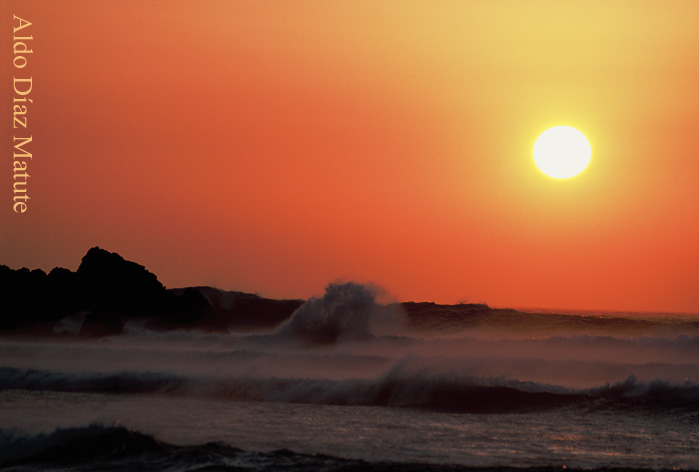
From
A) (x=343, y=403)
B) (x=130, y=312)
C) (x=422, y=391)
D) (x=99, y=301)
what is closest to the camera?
(x=343, y=403)

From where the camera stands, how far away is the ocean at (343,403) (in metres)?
11.6

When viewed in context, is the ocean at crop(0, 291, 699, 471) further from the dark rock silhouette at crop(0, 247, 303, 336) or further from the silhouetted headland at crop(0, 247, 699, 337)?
the silhouetted headland at crop(0, 247, 699, 337)

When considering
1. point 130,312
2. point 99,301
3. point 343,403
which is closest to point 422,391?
point 343,403

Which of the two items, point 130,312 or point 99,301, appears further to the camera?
point 99,301

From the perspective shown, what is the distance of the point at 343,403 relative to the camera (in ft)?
57.0

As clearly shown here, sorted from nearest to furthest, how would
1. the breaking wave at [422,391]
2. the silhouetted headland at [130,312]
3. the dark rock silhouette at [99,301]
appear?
the breaking wave at [422,391]
the dark rock silhouette at [99,301]
the silhouetted headland at [130,312]

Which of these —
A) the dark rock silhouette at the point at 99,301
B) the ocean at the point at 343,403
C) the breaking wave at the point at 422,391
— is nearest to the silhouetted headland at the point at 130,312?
the dark rock silhouette at the point at 99,301

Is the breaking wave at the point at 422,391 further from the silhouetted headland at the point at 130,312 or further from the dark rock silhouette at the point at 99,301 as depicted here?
the dark rock silhouette at the point at 99,301

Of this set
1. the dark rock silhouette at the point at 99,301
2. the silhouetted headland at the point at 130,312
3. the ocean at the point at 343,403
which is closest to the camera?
the ocean at the point at 343,403

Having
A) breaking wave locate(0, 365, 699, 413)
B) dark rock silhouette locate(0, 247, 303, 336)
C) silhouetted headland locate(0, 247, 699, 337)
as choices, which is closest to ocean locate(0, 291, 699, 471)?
breaking wave locate(0, 365, 699, 413)

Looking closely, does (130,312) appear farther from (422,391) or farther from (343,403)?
(422,391)

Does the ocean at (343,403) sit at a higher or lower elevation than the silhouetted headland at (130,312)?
lower

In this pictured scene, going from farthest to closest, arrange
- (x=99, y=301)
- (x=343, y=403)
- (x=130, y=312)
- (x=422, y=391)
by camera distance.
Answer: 1. (x=99, y=301)
2. (x=130, y=312)
3. (x=422, y=391)
4. (x=343, y=403)

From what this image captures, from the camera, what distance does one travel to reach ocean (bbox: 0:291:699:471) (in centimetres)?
1158
